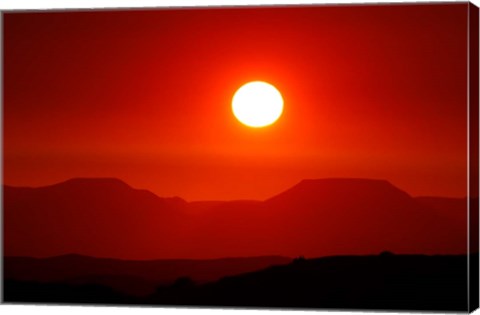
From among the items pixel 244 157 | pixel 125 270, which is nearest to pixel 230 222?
pixel 244 157

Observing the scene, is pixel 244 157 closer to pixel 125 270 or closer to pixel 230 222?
pixel 230 222

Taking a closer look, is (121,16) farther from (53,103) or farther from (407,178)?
(407,178)

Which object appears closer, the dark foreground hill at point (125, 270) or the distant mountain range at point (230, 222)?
the distant mountain range at point (230, 222)

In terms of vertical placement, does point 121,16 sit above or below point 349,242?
above

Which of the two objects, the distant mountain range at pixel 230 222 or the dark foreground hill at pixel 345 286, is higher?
the distant mountain range at pixel 230 222

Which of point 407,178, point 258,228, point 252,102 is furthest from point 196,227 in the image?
point 407,178
